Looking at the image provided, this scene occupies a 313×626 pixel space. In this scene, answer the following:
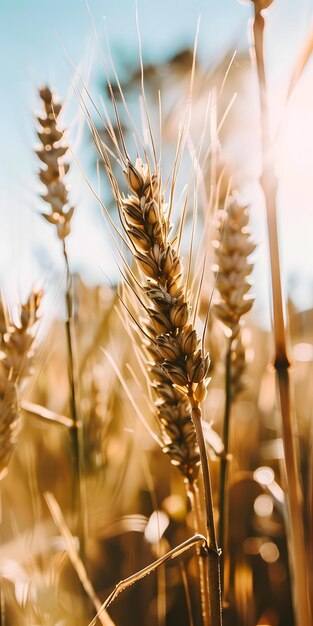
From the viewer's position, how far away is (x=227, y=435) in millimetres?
814

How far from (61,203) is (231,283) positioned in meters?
0.30

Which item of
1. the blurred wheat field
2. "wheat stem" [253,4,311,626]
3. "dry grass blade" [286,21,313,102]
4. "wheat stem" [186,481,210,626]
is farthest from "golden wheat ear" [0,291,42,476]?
"dry grass blade" [286,21,313,102]

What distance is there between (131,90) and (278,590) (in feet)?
6.58

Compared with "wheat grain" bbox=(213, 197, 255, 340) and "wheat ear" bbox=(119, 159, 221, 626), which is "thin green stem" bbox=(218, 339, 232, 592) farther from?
"wheat ear" bbox=(119, 159, 221, 626)

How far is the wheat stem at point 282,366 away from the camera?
516mm

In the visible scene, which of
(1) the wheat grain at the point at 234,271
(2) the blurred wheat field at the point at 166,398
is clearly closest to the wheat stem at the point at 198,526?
(2) the blurred wheat field at the point at 166,398

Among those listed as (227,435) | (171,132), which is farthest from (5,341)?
(171,132)

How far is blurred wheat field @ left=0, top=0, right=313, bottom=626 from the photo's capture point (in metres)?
0.54

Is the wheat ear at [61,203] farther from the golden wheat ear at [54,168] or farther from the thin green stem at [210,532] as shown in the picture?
the thin green stem at [210,532]

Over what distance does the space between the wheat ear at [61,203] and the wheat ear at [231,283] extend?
198 mm

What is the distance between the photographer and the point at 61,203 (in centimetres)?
90

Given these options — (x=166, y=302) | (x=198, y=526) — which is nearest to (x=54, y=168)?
(x=166, y=302)

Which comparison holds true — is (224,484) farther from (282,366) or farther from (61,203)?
(61,203)

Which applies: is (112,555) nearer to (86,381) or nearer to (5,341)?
(86,381)
